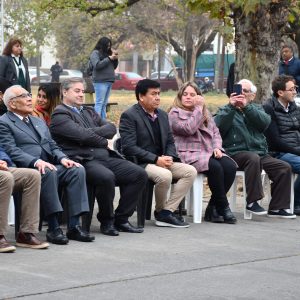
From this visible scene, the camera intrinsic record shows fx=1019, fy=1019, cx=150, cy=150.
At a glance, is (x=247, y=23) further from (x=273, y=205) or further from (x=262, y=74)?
(x=273, y=205)

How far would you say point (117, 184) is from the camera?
10.2m

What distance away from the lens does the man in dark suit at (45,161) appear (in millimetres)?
9219

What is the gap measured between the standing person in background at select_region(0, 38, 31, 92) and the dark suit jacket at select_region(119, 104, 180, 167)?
6.60 m

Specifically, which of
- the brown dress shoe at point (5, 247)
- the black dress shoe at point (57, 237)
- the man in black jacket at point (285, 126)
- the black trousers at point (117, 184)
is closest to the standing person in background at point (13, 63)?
the man in black jacket at point (285, 126)

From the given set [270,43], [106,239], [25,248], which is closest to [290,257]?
[106,239]

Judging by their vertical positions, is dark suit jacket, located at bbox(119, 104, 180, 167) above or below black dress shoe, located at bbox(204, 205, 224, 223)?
above

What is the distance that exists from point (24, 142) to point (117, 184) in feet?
3.85

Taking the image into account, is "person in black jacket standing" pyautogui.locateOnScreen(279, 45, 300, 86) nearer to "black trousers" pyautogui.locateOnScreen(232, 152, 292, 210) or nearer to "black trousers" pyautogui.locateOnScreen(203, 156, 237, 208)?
"black trousers" pyautogui.locateOnScreen(232, 152, 292, 210)

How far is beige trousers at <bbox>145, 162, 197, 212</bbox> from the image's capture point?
1048 centimetres

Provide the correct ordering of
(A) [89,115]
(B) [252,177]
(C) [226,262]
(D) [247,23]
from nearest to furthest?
(C) [226,262]
(A) [89,115]
(B) [252,177]
(D) [247,23]

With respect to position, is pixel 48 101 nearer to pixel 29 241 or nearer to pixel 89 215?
pixel 89 215

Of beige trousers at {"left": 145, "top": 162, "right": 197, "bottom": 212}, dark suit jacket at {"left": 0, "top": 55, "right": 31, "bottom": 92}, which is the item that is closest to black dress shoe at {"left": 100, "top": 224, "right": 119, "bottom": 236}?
beige trousers at {"left": 145, "top": 162, "right": 197, "bottom": 212}

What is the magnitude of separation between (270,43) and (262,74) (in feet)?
1.65

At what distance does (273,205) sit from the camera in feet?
38.4
